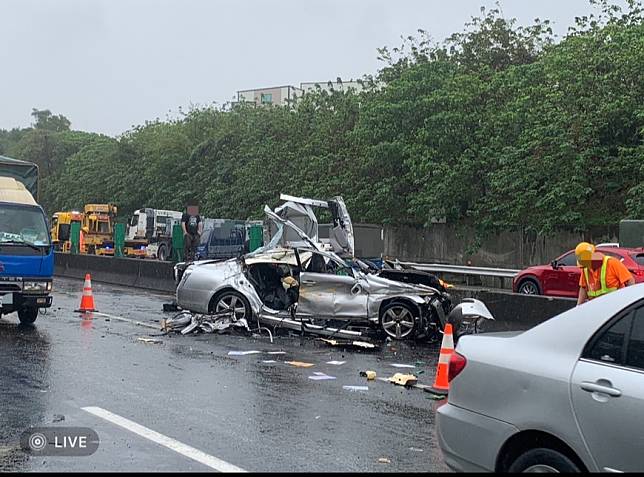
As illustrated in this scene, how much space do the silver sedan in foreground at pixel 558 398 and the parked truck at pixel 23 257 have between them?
10.2 metres

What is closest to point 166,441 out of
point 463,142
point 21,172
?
point 21,172

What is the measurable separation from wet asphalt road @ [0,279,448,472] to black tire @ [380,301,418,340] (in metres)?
0.33

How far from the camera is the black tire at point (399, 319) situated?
13.1 m

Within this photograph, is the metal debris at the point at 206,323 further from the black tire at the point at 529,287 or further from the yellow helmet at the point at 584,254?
the black tire at the point at 529,287

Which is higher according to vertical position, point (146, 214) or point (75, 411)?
point (146, 214)

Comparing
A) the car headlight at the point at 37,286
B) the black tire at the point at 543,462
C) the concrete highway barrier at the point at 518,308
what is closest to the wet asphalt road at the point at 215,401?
the car headlight at the point at 37,286

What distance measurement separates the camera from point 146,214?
133 feet

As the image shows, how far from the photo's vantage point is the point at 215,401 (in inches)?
328

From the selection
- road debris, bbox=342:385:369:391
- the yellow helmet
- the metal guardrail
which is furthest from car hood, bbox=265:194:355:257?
the metal guardrail

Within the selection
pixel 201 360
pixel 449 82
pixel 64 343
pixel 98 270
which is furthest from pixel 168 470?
pixel 449 82

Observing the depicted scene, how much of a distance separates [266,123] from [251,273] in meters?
28.0

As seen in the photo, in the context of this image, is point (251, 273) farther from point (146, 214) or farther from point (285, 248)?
point (146, 214)

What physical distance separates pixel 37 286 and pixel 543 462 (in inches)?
434

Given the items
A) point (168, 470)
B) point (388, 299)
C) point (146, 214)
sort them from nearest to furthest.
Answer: point (168, 470), point (388, 299), point (146, 214)
